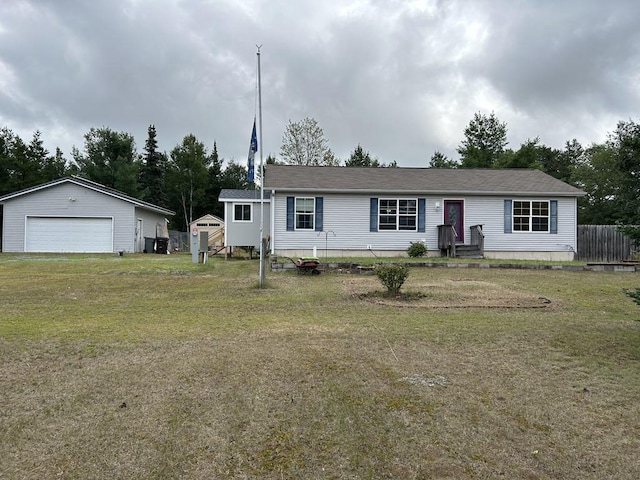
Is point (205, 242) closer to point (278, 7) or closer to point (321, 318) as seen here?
point (278, 7)

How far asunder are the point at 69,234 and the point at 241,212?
403 inches

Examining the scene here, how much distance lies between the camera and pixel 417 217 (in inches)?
654

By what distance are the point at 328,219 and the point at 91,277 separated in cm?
849

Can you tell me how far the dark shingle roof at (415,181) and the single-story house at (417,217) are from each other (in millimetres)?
43

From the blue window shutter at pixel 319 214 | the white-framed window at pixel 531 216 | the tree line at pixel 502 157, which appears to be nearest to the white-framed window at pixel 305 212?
the blue window shutter at pixel 319 214

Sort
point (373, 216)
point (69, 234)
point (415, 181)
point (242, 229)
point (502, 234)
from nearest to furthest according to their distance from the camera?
point (373, 216) → point (502, 234) → point (415, 181) → point (242, 229) → point (69, 234)

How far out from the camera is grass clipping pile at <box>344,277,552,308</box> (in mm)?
7430

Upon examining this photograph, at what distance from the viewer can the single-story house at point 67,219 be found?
21.5 metres

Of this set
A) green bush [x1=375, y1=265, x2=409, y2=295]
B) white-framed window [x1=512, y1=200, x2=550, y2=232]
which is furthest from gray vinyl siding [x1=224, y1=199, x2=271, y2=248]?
green bush [x1=375, y1=265, x2=409, y2=295]

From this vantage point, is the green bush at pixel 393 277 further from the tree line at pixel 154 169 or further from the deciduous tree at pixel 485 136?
the tree line at pixel 154 169

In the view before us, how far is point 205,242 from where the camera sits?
15.9 metres

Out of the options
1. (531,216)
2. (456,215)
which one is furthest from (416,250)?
(531,216)

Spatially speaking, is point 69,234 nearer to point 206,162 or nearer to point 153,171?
point 206,162

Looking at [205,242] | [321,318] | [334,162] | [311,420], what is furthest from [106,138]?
[311,420]
